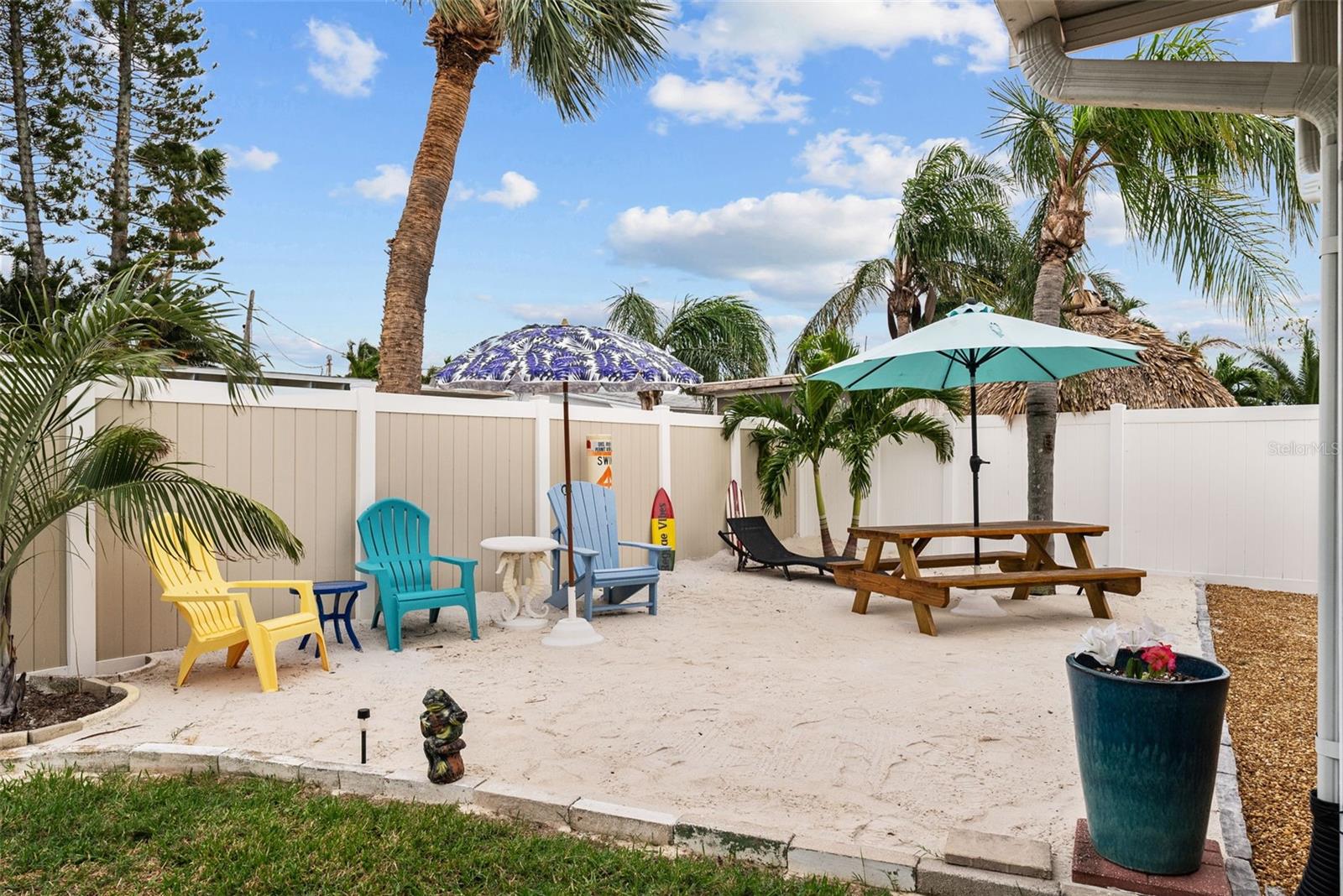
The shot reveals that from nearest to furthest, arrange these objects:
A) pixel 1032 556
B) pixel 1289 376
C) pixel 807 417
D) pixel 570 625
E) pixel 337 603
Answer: pixel 337 603 < pixel 570 625 < pixel 1032 556 < pixel 807 417 < pixel 1289 376

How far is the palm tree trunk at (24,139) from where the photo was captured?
19.3m

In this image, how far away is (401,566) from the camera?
5.96m

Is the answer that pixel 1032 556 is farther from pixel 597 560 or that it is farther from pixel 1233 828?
pixel 1233 828

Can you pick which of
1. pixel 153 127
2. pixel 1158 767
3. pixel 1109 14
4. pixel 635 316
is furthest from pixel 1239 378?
pixel 153 127

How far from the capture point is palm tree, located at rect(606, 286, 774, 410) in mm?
18000

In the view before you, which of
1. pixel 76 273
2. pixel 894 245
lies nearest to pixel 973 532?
pixel 894 245

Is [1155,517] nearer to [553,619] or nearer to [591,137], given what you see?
[553,619]

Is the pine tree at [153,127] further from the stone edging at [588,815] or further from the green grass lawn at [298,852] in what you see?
the green grass lawn at [298,852]

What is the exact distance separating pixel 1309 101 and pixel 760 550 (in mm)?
6731

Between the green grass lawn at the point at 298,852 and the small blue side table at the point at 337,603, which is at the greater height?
the small blue side table at the point at 337,603

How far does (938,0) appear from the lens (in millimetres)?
6406

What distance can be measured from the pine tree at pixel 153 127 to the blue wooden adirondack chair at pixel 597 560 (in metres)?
17.5

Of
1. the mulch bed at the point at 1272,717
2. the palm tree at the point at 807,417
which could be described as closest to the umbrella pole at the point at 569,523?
the palm tree at the point at 807,417

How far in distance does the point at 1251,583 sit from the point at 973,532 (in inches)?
150
